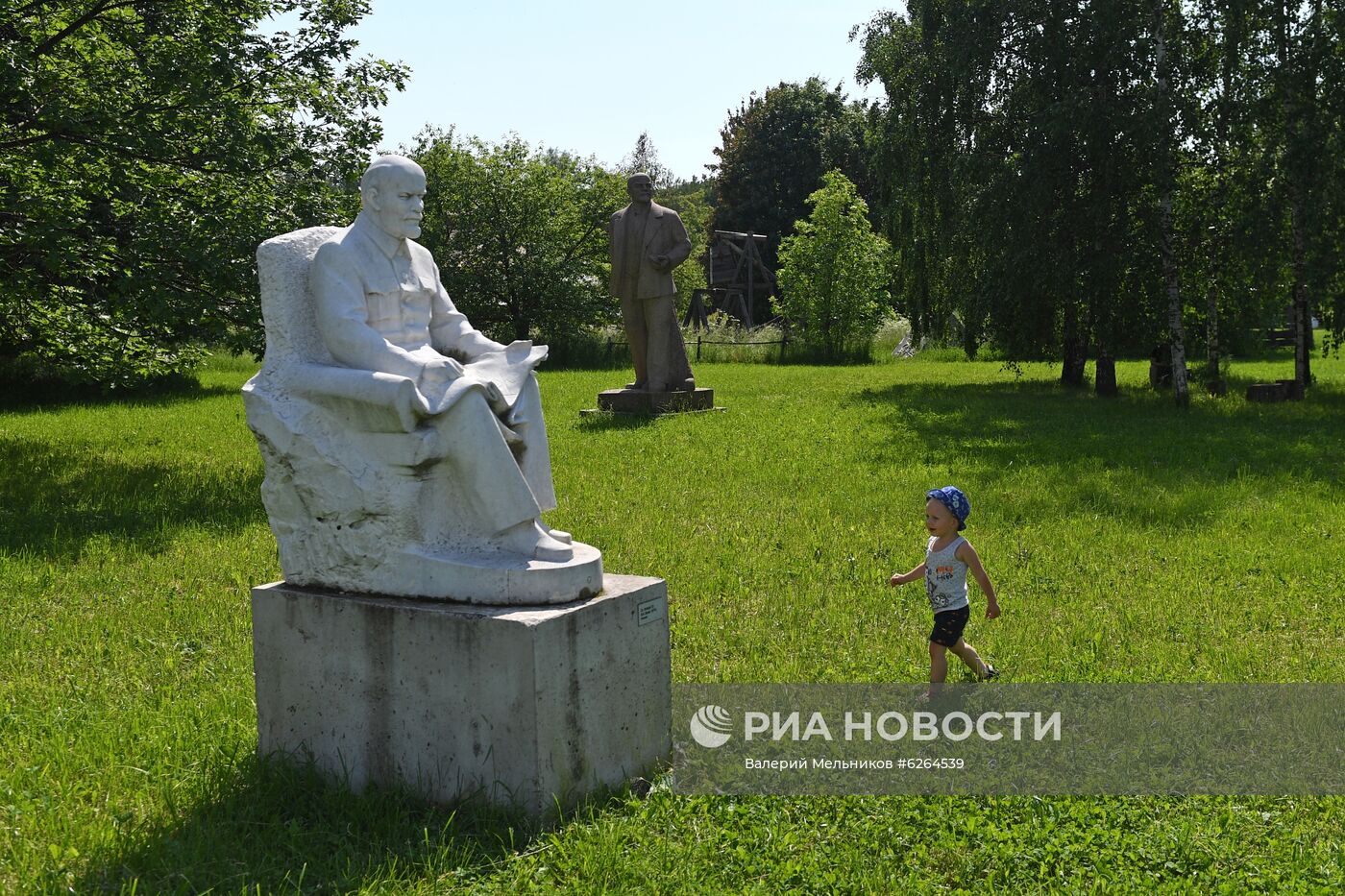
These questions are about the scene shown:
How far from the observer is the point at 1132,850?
11.3 ft

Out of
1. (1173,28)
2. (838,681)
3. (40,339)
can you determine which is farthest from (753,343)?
(838,681)

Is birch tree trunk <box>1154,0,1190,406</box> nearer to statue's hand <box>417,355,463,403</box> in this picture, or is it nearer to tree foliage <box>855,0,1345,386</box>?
tree foliage <box>855,0,1345,386</box>

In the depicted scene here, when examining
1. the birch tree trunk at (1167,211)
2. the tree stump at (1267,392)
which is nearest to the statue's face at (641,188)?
the birch tree trunk at (1167,211)

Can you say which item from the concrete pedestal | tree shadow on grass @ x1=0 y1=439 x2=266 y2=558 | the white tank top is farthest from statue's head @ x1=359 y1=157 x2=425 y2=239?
tree shadow on grass @ x1=0 y1=439 x2=266 y2=558

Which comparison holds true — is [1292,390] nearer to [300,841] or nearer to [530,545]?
[530,545]

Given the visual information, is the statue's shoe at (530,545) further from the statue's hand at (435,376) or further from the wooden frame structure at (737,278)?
the wooden frame structure at (737,278)

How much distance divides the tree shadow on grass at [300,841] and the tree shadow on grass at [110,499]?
14.5 ft

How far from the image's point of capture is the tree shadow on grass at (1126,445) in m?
9.05

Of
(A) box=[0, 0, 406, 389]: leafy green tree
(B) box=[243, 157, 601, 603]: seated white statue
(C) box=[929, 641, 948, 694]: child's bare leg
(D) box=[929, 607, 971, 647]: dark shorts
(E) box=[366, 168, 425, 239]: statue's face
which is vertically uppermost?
(A) box=[0, 0, 406, 389]: leafy green tree

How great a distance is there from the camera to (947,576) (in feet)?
15.1

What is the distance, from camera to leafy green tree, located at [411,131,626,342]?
98.7ft

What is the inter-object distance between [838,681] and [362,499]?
225cm

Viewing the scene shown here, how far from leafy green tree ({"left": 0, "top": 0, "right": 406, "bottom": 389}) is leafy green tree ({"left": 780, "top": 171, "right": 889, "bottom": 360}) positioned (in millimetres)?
20975

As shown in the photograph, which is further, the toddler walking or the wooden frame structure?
the wooden frame structure
